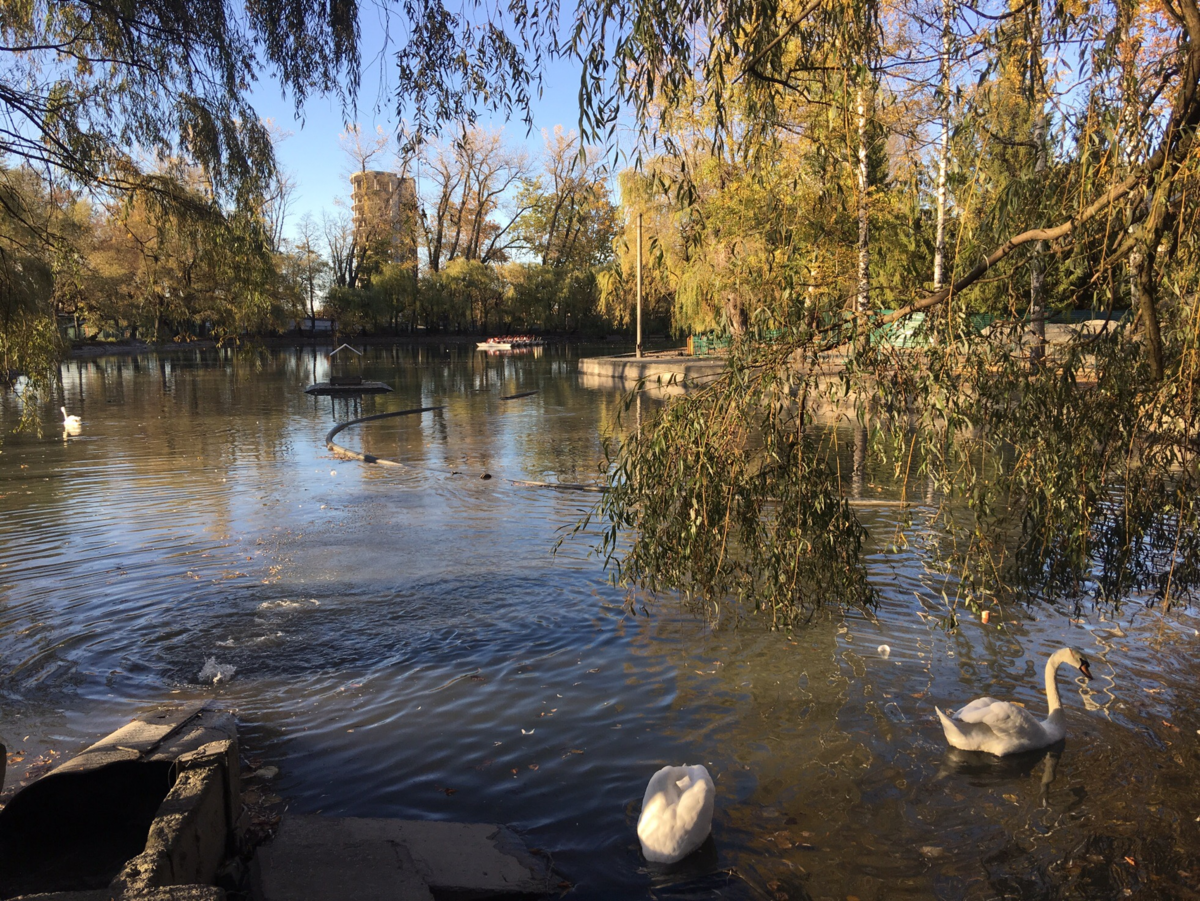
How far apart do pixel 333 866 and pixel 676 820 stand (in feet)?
5.28

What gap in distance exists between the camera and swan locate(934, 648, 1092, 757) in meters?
5.53

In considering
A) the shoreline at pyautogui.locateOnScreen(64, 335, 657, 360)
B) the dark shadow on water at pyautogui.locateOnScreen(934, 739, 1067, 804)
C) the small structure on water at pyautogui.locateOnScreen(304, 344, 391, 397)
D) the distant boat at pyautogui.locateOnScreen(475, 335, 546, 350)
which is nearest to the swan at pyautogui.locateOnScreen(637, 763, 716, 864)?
the dark shadow on water at pyautogui.locateOnScreen(934, 739, 1067, 804)

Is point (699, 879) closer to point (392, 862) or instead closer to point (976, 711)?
point (392, 862)

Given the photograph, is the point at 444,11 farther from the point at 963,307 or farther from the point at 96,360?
the point at 96,360

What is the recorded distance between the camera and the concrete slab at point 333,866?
3932 mm

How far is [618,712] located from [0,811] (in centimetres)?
350

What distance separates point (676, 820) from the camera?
14.9ft

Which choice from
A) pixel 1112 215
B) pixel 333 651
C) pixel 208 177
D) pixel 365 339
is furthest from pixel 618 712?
pixel 365 339

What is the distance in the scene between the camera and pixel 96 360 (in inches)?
2048

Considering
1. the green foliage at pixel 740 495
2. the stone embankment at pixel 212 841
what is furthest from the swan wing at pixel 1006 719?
the stone embankment at pixel 212 841

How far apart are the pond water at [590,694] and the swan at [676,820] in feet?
0.38

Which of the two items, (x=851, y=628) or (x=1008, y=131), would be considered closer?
(x=1008, y=131)

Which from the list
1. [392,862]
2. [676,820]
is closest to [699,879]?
[676,820]

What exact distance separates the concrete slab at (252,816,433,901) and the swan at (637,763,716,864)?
1.16 m
